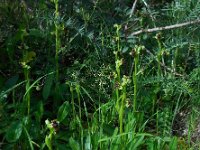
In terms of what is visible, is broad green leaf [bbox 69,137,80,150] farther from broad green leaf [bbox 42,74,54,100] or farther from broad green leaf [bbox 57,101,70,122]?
broad green leaf [bbox 42,74,54,100]

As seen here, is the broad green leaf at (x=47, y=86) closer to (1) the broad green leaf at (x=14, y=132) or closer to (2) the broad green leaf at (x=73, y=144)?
(1) the broad green leaf at (x=14, y=132)

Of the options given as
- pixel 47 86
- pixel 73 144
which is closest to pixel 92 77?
pixel 47 86

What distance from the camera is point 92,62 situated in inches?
103

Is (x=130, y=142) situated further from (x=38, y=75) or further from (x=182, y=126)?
(x=38, y=75)

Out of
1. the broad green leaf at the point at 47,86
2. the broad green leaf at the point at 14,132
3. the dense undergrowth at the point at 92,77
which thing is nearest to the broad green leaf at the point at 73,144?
the dense undergrowth at the point at 92,77

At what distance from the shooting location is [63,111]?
7.57 feet

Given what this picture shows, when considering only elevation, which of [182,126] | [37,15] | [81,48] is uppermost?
[37,15]

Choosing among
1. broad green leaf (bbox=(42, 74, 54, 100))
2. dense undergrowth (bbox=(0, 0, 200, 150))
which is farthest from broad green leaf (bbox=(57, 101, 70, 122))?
broad green leaf (bbox=(42, 74, 54, 100))

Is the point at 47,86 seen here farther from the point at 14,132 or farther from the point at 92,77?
the point at 14,132

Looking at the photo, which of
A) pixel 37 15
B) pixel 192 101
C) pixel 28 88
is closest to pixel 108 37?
pixel 37 15

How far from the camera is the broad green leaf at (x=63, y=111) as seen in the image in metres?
2.30

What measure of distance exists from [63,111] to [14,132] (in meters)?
0.28

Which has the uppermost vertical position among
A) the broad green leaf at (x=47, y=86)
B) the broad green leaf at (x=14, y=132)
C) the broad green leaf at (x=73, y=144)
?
the broad green leaf at (x=47, y=86)

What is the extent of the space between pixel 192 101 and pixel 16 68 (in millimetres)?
948
